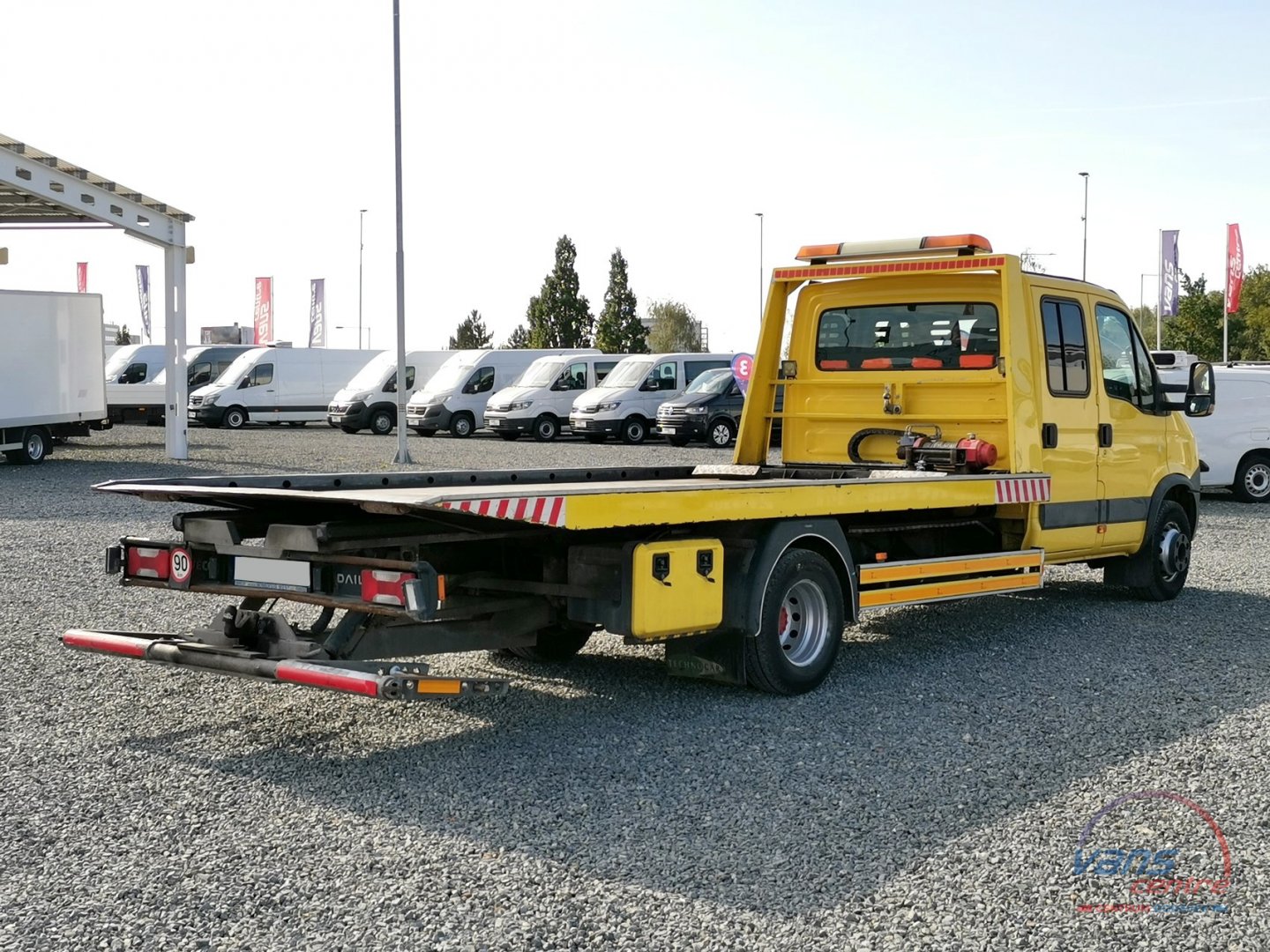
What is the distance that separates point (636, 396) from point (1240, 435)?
15.8 meters

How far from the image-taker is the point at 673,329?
91125 millimetres

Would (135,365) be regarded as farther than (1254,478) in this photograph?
Yes

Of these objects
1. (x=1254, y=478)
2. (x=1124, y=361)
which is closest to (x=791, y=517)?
(x=1124, y=361)

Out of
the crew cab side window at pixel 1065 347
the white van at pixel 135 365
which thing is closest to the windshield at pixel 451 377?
the white van at pixel 135 365

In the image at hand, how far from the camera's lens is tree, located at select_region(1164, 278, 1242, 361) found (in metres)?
57.5

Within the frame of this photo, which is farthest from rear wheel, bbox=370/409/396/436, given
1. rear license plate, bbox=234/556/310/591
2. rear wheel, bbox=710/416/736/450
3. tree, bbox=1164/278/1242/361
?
tree, bbox=1164/278/1242/361

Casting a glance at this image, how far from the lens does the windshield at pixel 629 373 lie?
32781 millimetres

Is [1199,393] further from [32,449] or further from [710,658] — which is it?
[32,449]

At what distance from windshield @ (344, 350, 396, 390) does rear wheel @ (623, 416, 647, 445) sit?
7.40 metres

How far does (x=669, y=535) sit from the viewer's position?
265 inches

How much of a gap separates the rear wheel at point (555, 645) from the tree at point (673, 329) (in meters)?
81.9

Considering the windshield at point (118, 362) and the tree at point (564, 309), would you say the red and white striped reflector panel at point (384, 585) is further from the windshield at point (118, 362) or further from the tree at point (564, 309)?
the tree at point (564, 309)

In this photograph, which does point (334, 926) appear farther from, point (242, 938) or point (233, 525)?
point (233, 525)

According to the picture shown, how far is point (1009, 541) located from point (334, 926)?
6.10 metres
